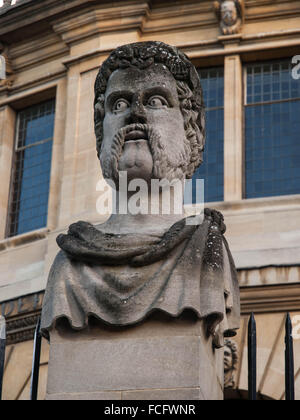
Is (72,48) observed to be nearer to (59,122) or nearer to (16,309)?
(59,122)

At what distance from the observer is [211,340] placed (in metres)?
7.97

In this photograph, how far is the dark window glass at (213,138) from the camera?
82.7 feet

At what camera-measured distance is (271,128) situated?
84.1 ft

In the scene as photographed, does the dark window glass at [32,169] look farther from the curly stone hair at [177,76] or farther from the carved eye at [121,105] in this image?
the carved eye at [121,105]

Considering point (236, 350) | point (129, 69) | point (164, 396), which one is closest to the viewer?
point (164, 396)

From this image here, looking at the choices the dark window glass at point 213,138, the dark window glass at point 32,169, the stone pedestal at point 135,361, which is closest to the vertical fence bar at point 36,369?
the stone pedestal at point 135,361

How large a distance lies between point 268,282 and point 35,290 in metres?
4.53

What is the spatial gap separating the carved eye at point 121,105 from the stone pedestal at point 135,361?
1.57m

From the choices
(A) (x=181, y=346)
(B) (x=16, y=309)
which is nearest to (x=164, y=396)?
(A) (x=181, y=346)

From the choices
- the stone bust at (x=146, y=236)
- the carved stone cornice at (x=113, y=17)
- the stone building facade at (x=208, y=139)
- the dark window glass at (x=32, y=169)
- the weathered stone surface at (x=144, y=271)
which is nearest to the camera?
the weathered stone surface at (x=144, y=271)

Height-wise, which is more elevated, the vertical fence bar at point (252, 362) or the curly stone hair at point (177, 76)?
the curly stone hair at point (177, 76)

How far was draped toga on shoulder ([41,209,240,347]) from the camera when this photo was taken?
25.4 ft

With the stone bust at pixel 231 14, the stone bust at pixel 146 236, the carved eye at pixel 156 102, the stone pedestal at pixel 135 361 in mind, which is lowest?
the stone pedestal at pixel 135 361

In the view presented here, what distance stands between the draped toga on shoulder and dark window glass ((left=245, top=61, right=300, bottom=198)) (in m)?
17.1
